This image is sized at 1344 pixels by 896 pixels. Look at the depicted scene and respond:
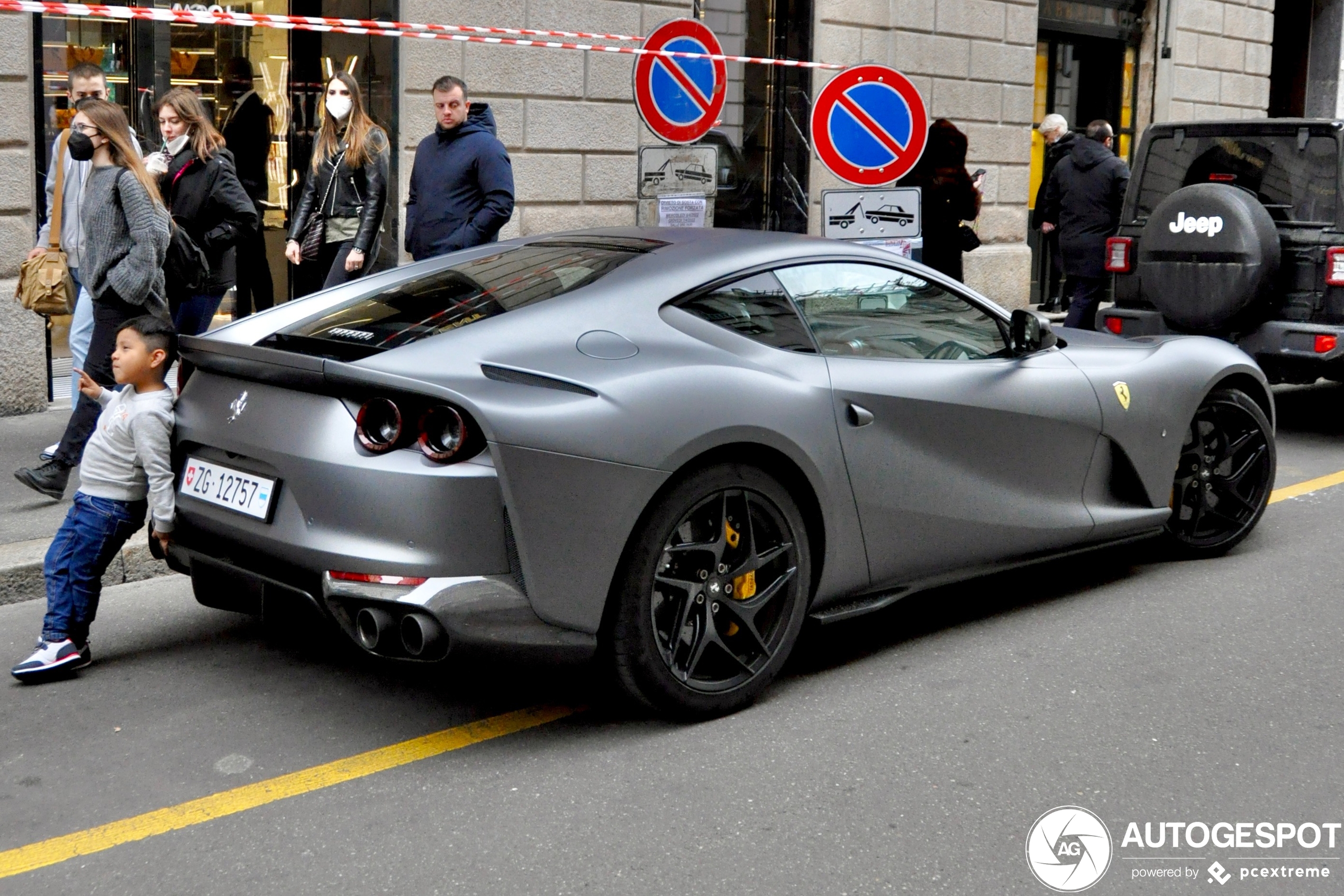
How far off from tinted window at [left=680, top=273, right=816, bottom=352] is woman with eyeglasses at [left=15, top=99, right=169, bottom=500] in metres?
2.40

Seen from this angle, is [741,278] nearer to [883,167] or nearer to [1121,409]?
[1121,409]

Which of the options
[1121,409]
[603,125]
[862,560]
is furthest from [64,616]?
[603,125]

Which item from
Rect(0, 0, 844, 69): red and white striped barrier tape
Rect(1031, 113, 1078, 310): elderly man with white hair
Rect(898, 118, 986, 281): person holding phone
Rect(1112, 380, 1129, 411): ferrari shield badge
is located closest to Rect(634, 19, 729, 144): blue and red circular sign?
Rect(0, 0, 844, 69): red and white striped barrier tape

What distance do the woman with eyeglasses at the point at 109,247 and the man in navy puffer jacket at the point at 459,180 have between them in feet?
5.50

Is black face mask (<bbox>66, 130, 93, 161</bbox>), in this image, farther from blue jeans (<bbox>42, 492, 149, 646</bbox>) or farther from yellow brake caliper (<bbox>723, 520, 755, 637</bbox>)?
yellow brake caliper (<bbox>723, 520, 755, 637</bbox>)

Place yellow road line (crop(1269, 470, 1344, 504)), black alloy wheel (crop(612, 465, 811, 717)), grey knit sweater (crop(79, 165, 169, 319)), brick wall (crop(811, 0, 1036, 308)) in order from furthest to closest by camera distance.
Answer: brick wall (crop(811, 0, 1036, 308))
yellow road line (crop(1269, 470, 1344, 504))
grey knit sweater (crop(79, 165, 169, 319))
black alloy wheel (crop(612, 465, 811, 717))

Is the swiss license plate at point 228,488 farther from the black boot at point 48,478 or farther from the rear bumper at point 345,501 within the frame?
the black boot at point 48,478

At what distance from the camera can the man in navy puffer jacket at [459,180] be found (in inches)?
303

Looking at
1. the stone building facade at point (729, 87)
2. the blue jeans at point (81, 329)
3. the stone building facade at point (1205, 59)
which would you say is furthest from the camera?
the stone building facade at point (1205, 59)

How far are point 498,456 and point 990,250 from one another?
1258cm

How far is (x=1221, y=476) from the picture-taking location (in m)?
6.05

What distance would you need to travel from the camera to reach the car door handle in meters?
4.49

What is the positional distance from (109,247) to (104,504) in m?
1.95

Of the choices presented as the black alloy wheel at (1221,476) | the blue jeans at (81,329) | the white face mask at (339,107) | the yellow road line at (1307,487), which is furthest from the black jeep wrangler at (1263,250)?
the blue jeans at (81,329)
